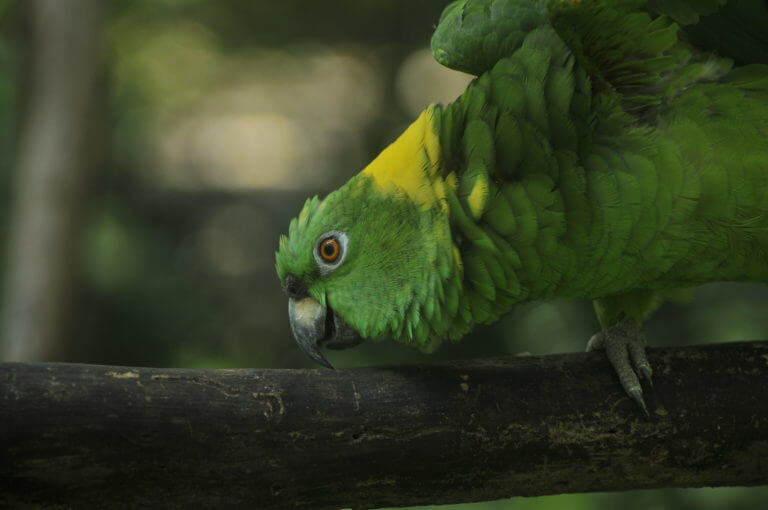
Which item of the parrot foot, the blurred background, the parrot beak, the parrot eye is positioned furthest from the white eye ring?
the blurred background

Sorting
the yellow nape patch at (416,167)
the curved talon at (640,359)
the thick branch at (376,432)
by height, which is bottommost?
the thick branch at (376,432)

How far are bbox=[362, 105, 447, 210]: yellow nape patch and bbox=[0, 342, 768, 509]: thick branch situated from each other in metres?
0.46

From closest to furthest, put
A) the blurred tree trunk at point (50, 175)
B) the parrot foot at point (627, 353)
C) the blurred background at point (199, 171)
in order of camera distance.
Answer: the parrot foot at point (627, 353) < the blurred background at point (199, 171) < the blurred tree trunk at point (50, 175)

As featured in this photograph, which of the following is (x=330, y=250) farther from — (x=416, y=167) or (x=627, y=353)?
(x=627, y=353)

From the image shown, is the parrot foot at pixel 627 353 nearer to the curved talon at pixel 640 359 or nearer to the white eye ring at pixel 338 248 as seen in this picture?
the curved talon at pixel 640 359

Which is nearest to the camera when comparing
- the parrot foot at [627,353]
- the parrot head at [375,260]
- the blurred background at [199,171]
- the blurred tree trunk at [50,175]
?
the parrot head at [375,260]

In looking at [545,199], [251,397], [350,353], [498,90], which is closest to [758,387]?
[545,199]

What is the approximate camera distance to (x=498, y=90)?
2.12 metres

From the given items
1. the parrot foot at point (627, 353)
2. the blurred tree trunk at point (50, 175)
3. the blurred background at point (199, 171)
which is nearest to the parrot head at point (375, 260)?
the parrot foot at point (627, 353)

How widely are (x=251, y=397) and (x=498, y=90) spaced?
104 cm

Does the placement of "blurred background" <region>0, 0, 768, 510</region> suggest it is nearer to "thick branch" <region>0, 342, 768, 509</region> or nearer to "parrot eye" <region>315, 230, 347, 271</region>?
"thick branch" <region>0, 342, 768, 509</region>

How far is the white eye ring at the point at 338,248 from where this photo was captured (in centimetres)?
207

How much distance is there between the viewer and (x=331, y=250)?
2078mm

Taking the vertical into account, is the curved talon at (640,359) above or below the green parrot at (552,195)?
below
